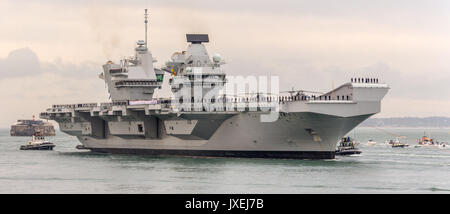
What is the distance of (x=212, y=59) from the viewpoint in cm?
4469

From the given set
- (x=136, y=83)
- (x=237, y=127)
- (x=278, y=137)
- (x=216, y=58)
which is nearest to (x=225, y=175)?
(x=278, y=137)

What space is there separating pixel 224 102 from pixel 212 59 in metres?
4.40

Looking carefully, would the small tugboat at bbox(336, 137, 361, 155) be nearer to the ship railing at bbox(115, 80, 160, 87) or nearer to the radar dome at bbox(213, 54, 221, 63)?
the radar dome at bbox(213, 54, 221, 63)

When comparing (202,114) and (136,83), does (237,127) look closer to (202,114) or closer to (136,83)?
(202,114)

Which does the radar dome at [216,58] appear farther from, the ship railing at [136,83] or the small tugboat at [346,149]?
the small tugboat at [346,149]

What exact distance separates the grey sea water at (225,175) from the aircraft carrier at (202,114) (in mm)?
1020

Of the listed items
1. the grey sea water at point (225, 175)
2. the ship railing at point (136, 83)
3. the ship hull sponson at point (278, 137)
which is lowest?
the grey sea water at point (225, 175)

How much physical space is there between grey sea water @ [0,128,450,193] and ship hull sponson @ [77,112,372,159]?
2.21ft

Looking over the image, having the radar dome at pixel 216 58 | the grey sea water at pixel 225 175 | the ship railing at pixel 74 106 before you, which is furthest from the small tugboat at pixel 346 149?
the ship railing at pixel 74 106

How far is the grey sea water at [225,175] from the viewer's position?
96.5 feet

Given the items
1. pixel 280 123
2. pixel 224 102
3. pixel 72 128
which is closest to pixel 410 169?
pixel 280 123

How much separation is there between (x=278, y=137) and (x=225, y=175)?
674 centimetres

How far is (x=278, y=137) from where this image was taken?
3922cm

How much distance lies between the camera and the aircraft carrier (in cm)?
3712
